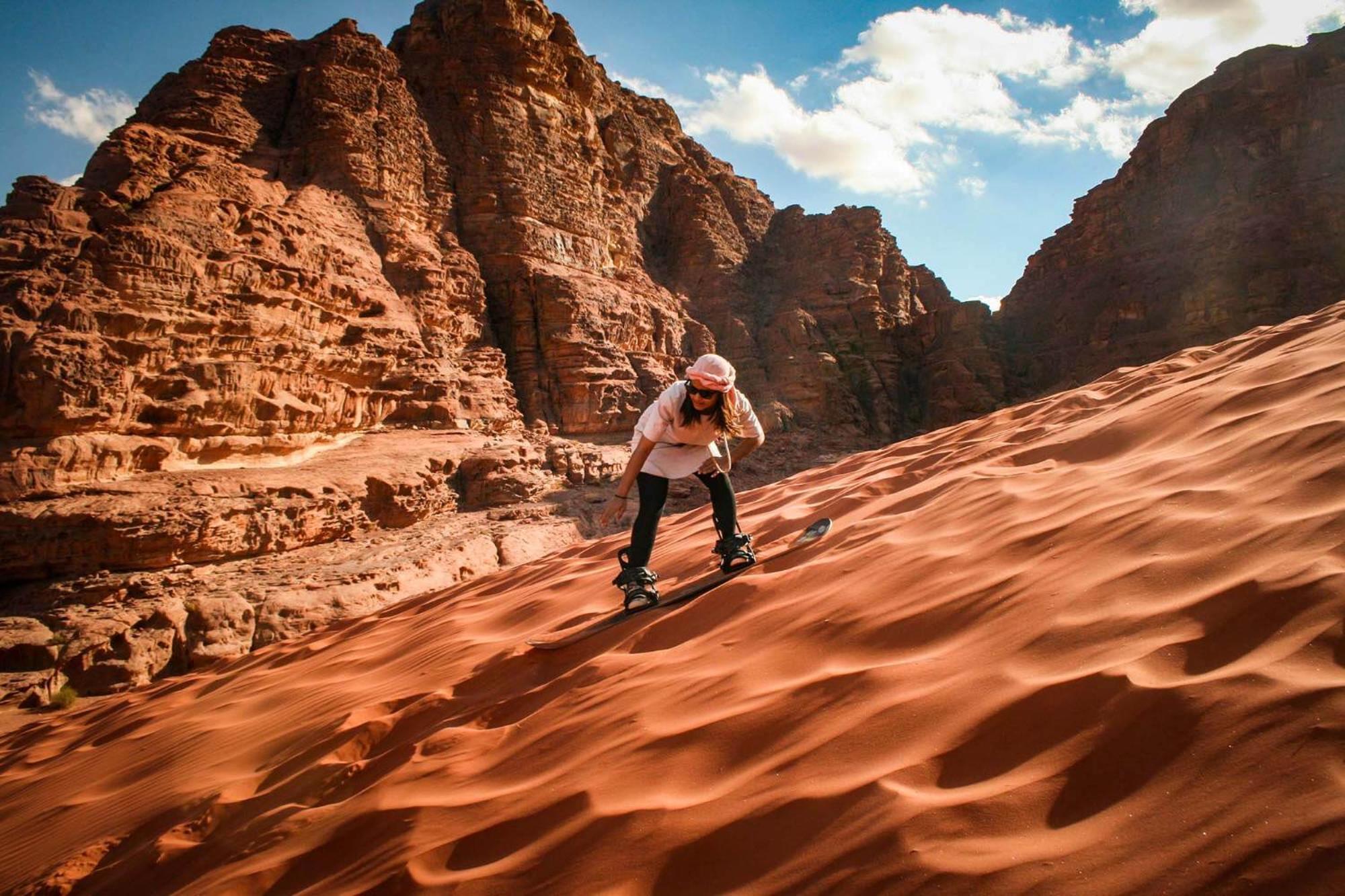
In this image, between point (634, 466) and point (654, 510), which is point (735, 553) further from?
point (634, 466)

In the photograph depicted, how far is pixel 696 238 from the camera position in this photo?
950 inches

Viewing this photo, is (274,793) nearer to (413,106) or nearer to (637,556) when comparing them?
(637,556)

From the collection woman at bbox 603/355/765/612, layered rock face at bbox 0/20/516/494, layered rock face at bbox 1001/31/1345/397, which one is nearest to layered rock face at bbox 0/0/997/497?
layered rock face at bbox 0/20/516/494

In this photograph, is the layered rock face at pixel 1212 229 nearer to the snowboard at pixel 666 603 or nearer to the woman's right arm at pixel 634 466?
the snowboard at pixel 666 603

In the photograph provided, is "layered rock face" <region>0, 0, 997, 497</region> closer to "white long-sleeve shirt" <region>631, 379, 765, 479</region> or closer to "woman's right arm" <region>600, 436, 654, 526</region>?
"woman's right arm" <region>600, 436, 654, 526</region>

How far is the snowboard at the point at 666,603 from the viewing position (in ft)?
9.59

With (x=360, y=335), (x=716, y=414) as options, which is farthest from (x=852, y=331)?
(x=716, y=414)

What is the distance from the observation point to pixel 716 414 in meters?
3.17

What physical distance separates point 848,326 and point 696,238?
6.20m

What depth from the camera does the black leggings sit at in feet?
10.5

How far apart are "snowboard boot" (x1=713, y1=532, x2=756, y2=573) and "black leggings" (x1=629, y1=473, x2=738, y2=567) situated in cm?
5

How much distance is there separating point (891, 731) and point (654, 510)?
1865mm

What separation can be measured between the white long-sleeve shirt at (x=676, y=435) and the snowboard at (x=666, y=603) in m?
0.51

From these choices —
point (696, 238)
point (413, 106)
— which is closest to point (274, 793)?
point (413, 106)
